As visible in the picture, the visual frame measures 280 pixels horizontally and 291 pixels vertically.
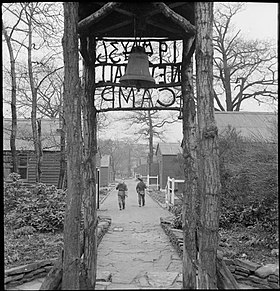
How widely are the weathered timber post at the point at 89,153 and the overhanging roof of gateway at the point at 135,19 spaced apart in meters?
0.29

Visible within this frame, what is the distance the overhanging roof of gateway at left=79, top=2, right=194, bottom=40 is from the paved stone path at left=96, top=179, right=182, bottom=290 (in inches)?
78.4

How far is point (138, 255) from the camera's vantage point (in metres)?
5.02

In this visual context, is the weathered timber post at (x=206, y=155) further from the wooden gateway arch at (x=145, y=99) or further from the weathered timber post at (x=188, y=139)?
the weathered timber post at (x=188, y=139)

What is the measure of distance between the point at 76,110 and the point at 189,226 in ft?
5.17

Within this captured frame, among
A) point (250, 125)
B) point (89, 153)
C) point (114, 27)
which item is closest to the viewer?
point (114, 27)

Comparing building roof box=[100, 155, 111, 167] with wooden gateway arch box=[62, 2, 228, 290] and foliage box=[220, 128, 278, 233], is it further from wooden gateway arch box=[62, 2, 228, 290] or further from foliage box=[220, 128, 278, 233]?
wooden gateway arch box=[62, 2, 228, 290]

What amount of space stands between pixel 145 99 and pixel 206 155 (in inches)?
67.7

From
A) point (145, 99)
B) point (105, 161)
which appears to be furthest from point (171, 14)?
point (105, 161)

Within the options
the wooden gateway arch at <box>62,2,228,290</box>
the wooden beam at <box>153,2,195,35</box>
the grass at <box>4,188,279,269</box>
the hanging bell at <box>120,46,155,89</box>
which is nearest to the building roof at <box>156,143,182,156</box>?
the grass at <box>4,188,279,269</box>

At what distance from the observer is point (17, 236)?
25.5ft

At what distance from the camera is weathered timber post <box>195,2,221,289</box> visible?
271 centimetres

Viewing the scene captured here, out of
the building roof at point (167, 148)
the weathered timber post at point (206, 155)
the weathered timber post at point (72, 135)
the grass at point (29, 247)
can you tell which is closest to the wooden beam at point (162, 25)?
the weathered timber post at point (206, 155)

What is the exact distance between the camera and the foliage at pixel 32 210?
28.5 feet

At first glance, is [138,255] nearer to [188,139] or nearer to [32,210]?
[188,139]
